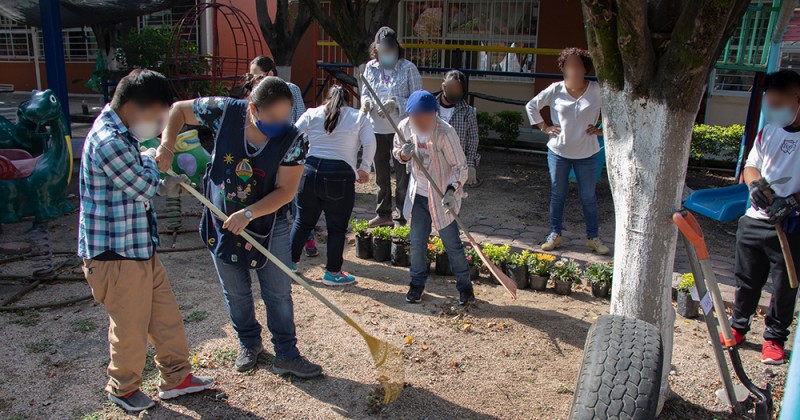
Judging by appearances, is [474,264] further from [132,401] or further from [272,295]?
[132,401]

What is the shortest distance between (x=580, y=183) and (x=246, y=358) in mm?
3764

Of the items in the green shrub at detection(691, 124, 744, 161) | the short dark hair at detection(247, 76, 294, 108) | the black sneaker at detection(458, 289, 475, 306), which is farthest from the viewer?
the green shrub at detection(691, 124, 744, 161)

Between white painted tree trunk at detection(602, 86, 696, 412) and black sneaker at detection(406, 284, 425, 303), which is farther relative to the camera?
black sneaker at detection(406, 284, 425, 303)

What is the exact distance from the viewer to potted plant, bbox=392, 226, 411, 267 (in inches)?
231

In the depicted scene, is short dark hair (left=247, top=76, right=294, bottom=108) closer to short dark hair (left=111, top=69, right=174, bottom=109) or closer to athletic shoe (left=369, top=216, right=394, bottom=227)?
short dark hair (left=111, top=69, right=174, bottom=109)

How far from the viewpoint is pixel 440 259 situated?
5648mm

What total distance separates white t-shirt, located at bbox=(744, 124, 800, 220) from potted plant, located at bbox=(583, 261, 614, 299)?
1289 millimetres

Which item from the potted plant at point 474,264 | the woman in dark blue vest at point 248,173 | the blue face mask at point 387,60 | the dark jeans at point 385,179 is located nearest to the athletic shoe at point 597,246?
the potted plant at point 474,264

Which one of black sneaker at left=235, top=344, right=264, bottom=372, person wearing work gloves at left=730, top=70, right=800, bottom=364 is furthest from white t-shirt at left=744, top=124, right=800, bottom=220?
black sneaker at left=235, top=344, right=264, bottom=372

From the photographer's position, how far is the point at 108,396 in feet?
11.4

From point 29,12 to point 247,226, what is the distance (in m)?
10.6

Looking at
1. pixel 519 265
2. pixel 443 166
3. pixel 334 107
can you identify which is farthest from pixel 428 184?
pixel 519 265

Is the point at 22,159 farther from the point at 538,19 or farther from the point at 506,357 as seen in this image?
the point at 538,19

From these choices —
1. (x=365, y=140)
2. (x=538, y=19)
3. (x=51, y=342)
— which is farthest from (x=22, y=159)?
(x=538, y=19)
